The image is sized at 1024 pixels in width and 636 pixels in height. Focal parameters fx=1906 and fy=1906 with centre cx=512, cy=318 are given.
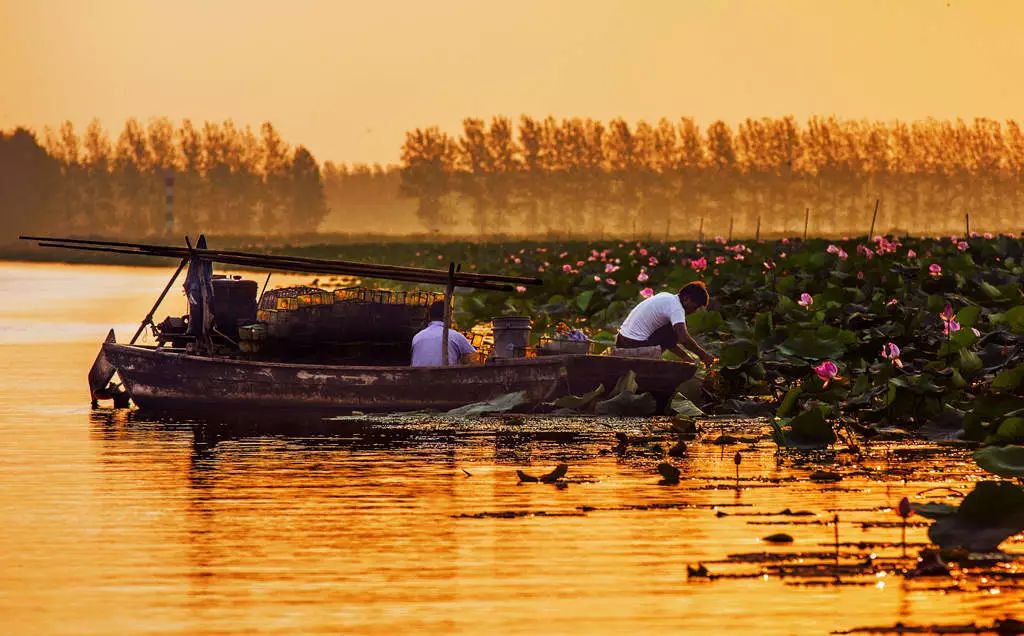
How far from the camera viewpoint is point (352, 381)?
20812 mm

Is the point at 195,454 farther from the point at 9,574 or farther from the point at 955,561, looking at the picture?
the point at 955,561

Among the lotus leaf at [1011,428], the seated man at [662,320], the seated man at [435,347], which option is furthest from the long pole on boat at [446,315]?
the lotus leaf at [1011,428]

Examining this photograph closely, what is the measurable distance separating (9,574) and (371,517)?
9.07 feet

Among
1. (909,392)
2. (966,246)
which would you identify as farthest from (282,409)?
(966,246)

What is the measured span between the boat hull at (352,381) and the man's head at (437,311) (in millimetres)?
1338

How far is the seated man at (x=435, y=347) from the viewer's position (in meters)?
21.0

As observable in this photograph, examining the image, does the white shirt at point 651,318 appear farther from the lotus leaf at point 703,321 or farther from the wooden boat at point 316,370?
the wooden boat at point 316,370

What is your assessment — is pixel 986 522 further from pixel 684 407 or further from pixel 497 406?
pixel 497 406

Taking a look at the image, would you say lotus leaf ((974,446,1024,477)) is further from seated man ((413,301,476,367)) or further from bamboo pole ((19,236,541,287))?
seated man ((413,301,476,367))

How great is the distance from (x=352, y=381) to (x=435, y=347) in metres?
0.99

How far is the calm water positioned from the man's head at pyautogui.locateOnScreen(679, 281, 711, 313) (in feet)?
8.62

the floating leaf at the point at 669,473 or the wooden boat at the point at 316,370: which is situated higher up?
the wooden boat at the point at 316,370

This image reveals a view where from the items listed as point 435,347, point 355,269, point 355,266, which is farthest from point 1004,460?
point 355,269

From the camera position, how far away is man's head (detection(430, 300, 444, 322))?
21.6m
